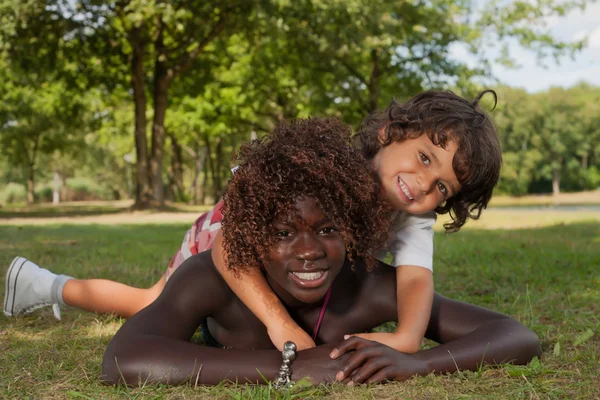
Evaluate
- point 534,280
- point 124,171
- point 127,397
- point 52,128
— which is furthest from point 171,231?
point 124,171

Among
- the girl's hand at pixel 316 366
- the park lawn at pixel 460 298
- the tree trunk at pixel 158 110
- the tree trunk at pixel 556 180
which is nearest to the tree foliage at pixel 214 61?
the tree trunk at pixel 158 110

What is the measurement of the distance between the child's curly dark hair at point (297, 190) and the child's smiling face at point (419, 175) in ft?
0.85

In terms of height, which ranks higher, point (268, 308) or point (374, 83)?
point (374, 83)

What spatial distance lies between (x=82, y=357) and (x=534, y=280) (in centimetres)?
410

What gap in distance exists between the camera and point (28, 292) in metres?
4.59

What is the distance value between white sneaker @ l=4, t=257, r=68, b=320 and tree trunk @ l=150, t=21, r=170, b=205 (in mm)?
16880

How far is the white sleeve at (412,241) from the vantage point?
11.2 feet

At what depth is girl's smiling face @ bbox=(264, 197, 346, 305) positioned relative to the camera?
279 cm

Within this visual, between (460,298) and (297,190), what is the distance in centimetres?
286

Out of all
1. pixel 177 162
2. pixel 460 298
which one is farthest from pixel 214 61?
pixel 460 298

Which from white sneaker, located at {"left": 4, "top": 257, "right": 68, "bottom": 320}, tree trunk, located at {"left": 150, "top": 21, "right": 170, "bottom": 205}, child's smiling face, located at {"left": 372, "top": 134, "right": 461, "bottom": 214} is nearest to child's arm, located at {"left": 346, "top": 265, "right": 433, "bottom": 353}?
child's smiling face, located at {"left": 372, "top": 134, "right": 461, "bottom": 214}

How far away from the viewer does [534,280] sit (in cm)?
591

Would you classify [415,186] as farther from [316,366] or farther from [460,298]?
[460,298]

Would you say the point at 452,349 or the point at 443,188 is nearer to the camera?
the point at 452,349
